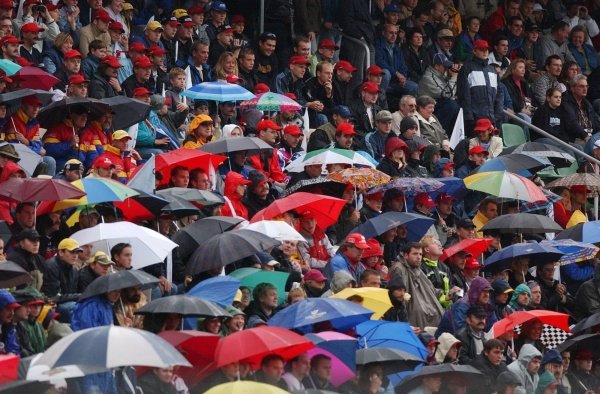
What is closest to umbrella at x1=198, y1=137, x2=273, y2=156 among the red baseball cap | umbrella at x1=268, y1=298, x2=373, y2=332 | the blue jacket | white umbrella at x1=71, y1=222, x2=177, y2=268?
white umbrella at x1=71, y1=222, x2=177, y2=268

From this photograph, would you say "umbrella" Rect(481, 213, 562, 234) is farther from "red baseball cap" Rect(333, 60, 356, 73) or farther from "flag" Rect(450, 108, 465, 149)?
"red baseball cap" Rect(333, 60, 356, 73)

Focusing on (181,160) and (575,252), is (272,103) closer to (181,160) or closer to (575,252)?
(181,160)

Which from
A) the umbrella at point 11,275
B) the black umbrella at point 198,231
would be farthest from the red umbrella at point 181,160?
the umbrella at point 11,275

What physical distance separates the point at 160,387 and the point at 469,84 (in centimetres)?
1222

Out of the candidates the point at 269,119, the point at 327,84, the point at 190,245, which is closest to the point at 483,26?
the point at 327,84

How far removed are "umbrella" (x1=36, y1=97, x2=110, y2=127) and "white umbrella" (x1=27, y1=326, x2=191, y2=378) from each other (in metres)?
6.35

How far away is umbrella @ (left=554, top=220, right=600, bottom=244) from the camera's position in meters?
21.3

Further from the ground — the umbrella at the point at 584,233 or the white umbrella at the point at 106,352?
the white umbrella at the point at 106,352

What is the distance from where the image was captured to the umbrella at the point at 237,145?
20984mm

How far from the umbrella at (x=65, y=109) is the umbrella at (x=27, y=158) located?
76cm

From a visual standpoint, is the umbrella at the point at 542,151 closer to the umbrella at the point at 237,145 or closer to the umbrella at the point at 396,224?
the umbrella at the point at 396,224

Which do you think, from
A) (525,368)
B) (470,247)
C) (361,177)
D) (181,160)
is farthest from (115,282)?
(361,177)

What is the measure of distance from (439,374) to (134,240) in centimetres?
294

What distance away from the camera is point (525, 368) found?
17.7 m
